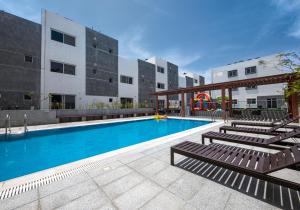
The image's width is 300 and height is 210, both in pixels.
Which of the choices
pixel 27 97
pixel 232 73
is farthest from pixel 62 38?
pixel 232 73

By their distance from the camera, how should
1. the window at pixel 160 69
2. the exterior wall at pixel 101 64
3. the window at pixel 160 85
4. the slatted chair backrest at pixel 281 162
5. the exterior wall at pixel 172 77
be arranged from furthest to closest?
the exterior wall at pixel 172 77 → the window at pixel 160 85 → the window at pixel 160 69 → the exterior wall at pixel 101 64 → the slatted chair backrest at pixel 281 162

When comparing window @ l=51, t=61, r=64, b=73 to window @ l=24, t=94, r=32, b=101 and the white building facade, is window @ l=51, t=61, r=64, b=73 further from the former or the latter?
window @ l=24, t=94, r=32, b=101

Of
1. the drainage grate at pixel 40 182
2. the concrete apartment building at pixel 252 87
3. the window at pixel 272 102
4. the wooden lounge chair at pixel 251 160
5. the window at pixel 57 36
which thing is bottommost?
the drainage grate at pixel 40 182

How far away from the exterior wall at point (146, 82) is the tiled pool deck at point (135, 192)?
73.8 ft

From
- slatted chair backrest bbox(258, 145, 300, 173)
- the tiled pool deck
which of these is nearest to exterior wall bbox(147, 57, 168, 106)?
the tiled pool deck

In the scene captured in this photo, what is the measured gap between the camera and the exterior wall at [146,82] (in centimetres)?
2634

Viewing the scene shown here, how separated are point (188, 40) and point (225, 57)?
16740mm

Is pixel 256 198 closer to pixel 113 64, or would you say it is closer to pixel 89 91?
pixel 89 91

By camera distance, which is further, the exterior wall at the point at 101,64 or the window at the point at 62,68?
the exterior wall at the point at 101,64

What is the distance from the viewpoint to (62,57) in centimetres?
1645

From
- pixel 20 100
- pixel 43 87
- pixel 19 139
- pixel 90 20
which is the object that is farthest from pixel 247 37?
pixel 20 100

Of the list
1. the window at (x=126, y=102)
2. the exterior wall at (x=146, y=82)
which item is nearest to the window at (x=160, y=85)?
the exterior wall at (x=146, y=82)

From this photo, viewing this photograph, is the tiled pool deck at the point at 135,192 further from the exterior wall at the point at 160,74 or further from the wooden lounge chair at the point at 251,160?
the exterior wall at the point at 160,74

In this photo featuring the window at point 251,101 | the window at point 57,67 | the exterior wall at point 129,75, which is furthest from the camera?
the window at point 251,101
